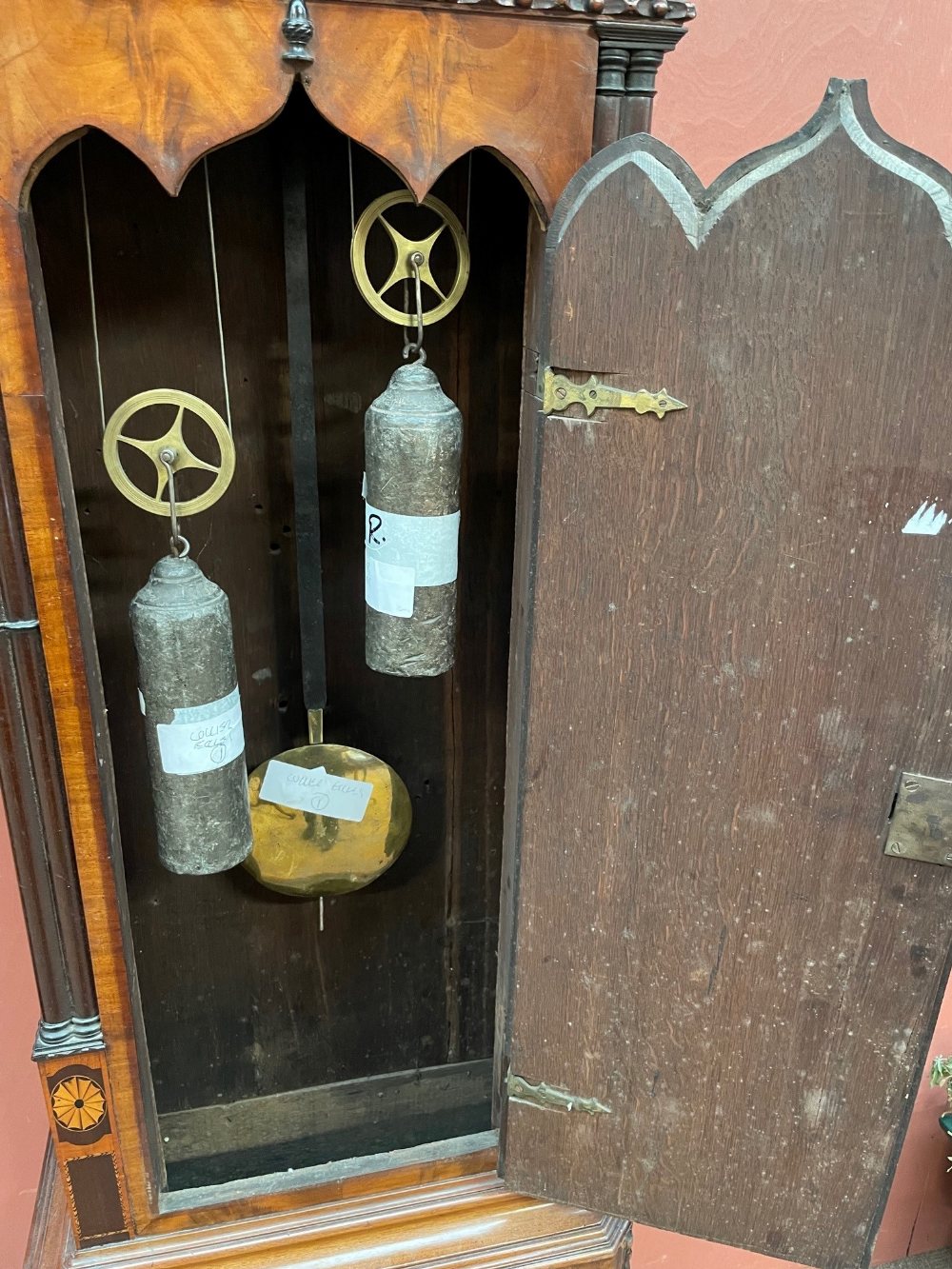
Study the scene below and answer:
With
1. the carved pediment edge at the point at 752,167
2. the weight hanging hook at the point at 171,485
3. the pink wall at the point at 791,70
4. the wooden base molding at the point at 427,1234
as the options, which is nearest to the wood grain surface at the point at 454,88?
the carved pediment edge at the point at 752,167

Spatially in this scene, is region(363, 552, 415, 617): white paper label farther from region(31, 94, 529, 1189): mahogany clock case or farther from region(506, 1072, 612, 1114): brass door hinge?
region(506, 1072, 612, 1114): brass door hinge

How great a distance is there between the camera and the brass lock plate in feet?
2.42

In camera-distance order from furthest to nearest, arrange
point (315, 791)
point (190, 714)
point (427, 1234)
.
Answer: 1. point (315, 791)
2. point (427, 1234)
3. point (190, 714)

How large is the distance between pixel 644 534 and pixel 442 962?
745mm

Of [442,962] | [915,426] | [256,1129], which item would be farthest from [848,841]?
[256,1129]

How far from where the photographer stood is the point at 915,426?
66cm

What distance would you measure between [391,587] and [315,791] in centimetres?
31

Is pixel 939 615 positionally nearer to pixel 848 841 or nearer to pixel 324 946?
pixel 848 841

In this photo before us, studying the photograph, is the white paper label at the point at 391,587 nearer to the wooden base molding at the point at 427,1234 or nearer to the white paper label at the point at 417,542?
the white paper label at the point at 417,542

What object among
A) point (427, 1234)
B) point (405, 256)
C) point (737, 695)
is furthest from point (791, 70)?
point (427, 1234)

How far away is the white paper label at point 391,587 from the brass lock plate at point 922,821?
16.7 inches

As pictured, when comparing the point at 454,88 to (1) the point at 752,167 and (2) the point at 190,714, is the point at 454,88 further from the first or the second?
(2) the point at 190,714

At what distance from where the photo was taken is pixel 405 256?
2.88 feet

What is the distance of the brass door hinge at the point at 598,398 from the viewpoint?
0.69 meters
